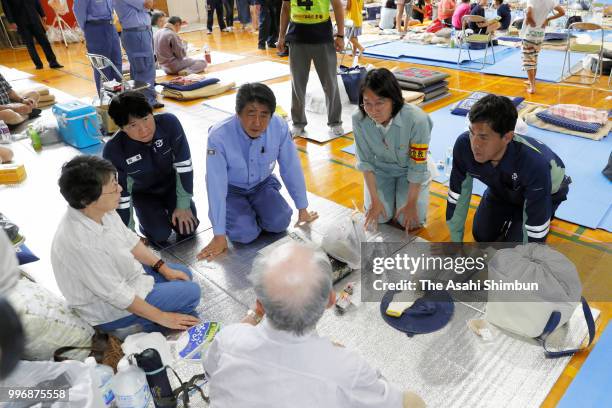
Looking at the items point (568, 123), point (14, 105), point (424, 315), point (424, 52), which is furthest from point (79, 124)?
point (424, 52)

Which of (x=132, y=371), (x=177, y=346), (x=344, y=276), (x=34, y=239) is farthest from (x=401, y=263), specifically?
(x=34, y=239)

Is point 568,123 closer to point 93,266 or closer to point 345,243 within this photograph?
point 345,243

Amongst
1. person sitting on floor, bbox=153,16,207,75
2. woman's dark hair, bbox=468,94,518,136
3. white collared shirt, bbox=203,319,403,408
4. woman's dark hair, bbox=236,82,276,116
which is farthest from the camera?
person sitting on floor, bbox=153,16,207,75

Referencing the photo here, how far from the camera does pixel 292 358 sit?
1.08m

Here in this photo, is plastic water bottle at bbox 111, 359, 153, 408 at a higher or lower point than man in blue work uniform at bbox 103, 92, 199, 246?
lower

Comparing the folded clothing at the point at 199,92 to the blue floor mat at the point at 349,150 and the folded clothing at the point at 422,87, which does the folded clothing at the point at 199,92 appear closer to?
the folded clothing at the point at 422,87

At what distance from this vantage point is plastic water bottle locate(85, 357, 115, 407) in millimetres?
1500

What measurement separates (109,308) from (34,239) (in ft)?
4.60

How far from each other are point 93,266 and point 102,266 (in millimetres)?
35

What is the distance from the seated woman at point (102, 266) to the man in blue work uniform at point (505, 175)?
4.83 ft

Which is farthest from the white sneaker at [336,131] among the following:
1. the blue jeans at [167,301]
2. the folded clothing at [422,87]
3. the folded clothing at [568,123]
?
the blue jeans at [167,301]

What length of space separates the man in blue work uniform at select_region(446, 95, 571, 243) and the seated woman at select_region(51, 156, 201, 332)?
4.83ft

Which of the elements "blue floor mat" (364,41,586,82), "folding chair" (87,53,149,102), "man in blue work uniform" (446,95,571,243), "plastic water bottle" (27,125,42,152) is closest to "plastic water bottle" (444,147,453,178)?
"man in blue work uniform" (446,95,571,243)

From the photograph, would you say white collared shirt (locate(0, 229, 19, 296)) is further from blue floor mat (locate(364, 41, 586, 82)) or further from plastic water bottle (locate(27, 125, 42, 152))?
Answer: blue floor mat (locate(364, 41, 586, 82))
